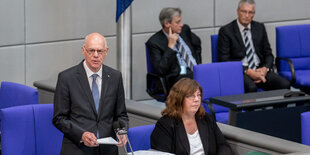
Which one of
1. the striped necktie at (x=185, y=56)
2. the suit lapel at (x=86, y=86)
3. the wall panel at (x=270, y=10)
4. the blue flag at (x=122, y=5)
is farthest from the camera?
the wall panel at (x=270, y=10)

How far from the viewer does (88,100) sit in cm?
354

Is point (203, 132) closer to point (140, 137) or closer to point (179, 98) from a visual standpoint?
point (179, 98)

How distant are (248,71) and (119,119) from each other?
3.31 meters

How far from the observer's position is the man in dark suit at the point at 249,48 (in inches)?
263

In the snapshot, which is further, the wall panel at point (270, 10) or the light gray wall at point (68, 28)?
the wall panel at point (270, 10)

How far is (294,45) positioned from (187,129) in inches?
141

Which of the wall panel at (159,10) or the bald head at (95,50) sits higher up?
the wall panel at (159,10)

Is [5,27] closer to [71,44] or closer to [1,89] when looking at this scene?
[71,44]

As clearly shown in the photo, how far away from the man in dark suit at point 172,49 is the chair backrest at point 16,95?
184 centimetres

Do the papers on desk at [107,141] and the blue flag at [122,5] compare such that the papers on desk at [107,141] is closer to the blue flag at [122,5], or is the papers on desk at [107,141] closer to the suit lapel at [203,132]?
the suit lapel at [203,132]

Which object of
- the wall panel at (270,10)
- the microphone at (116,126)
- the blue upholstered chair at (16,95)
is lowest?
the microphone at (116,126)

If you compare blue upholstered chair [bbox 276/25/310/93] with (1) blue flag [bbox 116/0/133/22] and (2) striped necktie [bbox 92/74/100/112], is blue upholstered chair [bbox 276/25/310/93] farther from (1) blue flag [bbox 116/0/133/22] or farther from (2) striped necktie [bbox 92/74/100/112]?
(2) striped necktie [bbox 92/74/100/112]

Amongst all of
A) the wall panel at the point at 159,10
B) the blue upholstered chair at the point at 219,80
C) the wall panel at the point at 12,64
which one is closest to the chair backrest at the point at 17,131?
the blue upholstered chair at the point at 219,80

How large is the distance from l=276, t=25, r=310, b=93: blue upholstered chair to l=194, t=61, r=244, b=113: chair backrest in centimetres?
136
